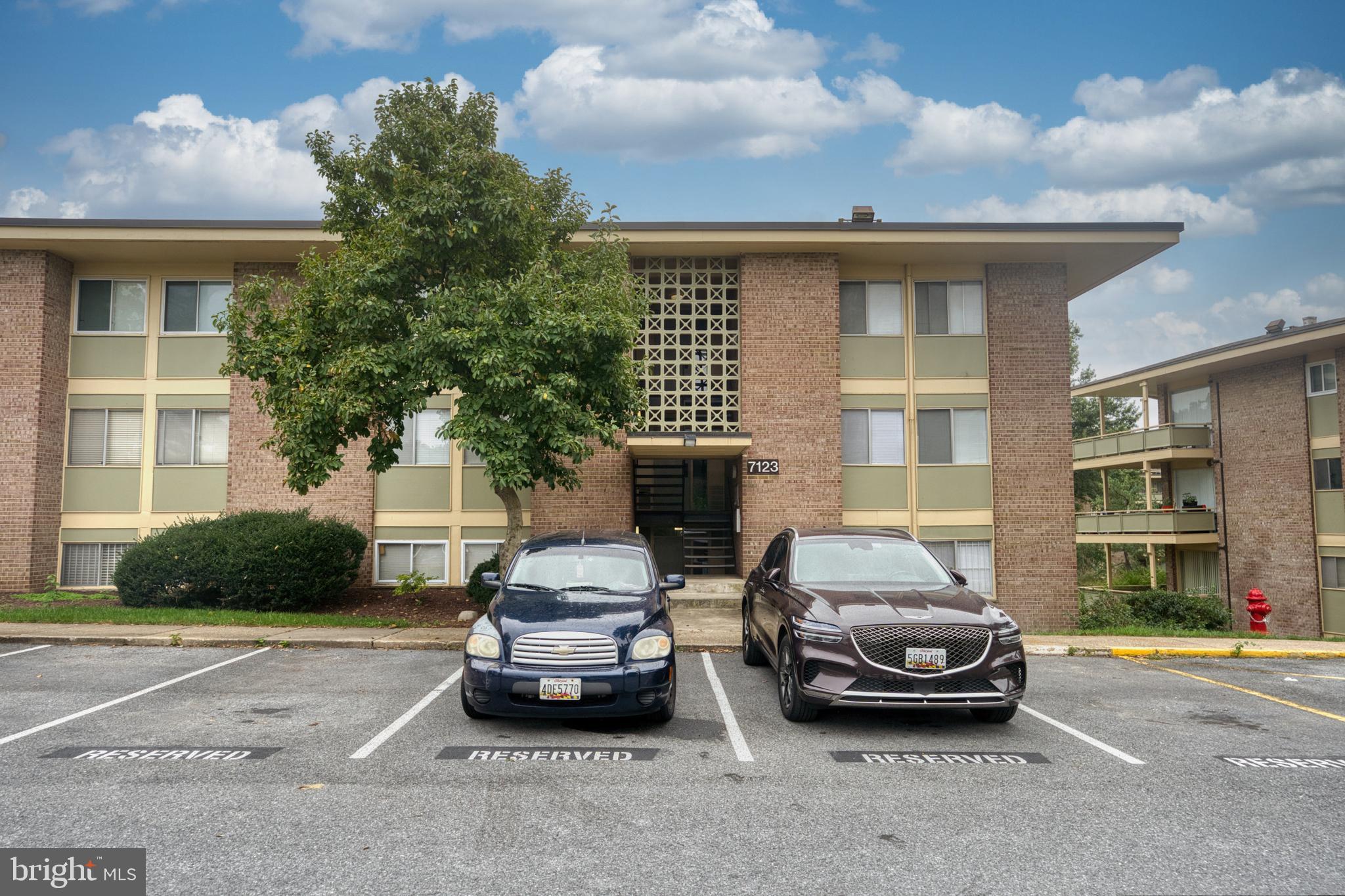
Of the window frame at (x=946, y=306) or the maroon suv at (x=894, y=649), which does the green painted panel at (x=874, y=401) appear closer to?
the window frame at (x=946, y=306)

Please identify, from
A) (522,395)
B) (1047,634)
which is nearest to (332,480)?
(522,395)

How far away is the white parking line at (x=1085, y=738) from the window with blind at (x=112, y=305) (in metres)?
19.2

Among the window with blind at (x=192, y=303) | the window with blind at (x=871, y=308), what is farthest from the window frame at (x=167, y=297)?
the window with blind at (x=871, y=308)

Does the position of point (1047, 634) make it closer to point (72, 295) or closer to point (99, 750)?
point (99, 750)

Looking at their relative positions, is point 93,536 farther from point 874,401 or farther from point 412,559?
point 874,401

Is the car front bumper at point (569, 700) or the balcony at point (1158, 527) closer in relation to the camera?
the car front bumper at point (569, 700)

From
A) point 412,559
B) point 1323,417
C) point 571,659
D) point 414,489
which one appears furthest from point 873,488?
point 1323,417

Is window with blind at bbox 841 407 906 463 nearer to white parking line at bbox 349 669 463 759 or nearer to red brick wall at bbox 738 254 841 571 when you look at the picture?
red brick wall at bbox 738 254 841 571

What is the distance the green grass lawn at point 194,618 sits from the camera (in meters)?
12.9

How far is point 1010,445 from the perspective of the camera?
60.6ft

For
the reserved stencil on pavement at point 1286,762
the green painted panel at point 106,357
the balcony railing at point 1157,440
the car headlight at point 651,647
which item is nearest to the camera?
the reserved stencil on pavement at point 1286,762

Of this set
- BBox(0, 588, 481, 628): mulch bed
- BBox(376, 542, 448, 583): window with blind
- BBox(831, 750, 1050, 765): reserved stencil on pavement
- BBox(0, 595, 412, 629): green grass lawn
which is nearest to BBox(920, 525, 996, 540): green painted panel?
BBox(0, 588, 481, 628): mulch bed

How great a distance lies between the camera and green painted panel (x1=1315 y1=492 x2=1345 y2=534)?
2298 centimetres

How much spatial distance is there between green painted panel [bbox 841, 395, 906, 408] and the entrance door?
282 centimetres
